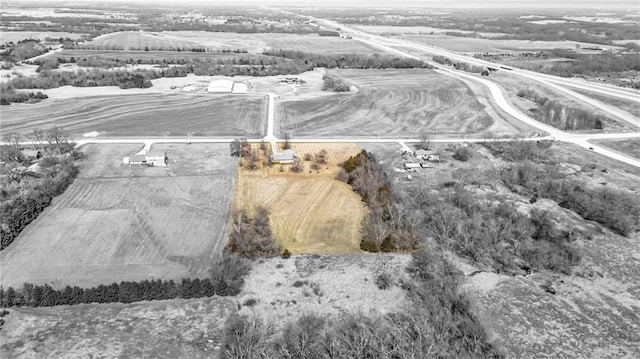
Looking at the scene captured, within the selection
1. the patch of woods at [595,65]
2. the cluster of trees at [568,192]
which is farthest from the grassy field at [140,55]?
the cluster of trees at [568,192]

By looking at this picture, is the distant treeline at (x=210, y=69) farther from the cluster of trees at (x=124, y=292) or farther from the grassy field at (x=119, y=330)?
the grassy field at (x=119, y=330)

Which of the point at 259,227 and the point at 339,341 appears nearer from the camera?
the point at 339,341

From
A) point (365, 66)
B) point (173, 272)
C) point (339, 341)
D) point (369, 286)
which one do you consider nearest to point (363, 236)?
point (369, 286)

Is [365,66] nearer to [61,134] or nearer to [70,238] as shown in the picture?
[61,134]

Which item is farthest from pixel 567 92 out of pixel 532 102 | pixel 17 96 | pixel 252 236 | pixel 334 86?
pixel 17 96

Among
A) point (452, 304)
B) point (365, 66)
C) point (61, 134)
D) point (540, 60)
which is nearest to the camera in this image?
point (452, 304)

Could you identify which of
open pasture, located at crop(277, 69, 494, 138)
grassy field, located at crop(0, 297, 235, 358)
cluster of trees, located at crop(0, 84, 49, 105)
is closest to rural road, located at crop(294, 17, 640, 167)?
open pasture, located at crop(277, 69, 494, 138)

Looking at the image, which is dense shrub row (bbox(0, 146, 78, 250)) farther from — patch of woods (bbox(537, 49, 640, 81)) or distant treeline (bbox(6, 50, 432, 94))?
patch of woods (bbox(537, 49, 640, 81))

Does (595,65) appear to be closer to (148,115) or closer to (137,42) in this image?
(148,115)
